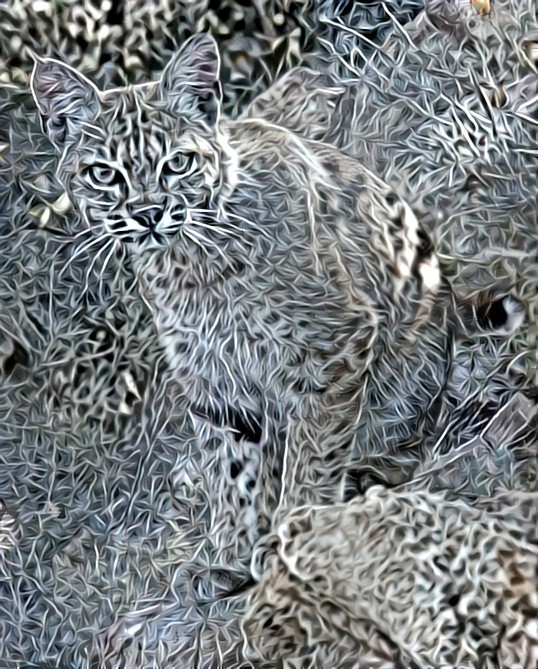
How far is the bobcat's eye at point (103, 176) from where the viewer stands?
1.38 m

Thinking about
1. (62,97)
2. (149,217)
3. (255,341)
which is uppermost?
(62,97)

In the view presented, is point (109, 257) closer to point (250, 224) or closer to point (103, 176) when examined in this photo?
point (103, 176)

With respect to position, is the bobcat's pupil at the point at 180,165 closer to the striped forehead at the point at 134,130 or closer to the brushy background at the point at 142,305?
the striped forehead at the point at 134,130

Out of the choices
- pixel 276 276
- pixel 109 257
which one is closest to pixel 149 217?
pixel 109 257

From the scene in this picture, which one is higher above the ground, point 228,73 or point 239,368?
point 228,73

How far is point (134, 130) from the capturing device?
139cm

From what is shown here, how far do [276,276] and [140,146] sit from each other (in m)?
0.30

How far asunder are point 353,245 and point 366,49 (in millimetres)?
317

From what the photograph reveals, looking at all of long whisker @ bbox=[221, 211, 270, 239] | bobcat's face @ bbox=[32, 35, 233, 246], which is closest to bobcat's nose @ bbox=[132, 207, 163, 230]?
bobcat's face @ bbox=[32, 35, 233, 246]

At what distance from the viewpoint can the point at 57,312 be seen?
1411 mm

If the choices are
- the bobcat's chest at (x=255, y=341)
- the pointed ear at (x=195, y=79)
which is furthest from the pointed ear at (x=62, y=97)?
the bobcat's chest at (x=255, y=341)

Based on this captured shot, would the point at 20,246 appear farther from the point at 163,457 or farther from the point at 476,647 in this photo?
the point at 476,647

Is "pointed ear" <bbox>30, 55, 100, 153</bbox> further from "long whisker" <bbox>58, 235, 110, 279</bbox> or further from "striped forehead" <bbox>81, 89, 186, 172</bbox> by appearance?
"long whisker" <bbox>58, 235, 110, 279</bbox>

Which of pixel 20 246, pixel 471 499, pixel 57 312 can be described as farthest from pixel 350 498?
pixel 20 246
